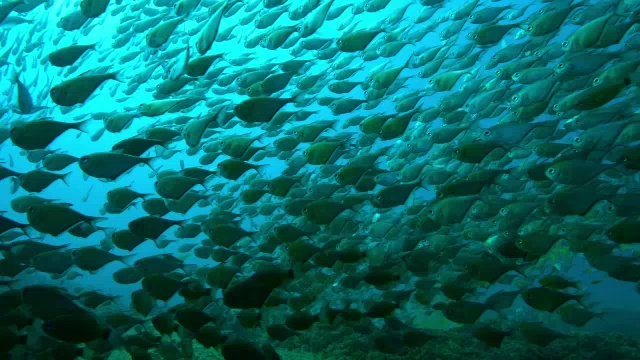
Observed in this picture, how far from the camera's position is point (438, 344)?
6.42 metres

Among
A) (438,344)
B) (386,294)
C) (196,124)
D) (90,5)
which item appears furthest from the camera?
(438,344)

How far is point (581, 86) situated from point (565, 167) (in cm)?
196

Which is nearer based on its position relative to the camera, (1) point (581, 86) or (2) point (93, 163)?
(2) point (93, 163)

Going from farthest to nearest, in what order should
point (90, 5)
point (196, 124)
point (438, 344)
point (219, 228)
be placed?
1. point (438, 344)
2. point (219, 228)
3. point (196, 124)
4. point (90, 5)

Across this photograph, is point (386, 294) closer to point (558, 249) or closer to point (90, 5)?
point (558, 249)

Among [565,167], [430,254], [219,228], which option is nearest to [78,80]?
[219,228]

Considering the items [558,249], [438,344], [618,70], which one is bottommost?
[438,344]

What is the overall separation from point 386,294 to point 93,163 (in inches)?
143

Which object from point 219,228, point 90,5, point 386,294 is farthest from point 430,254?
point 90,5

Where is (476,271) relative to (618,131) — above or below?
below

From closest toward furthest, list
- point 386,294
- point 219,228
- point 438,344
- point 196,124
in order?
point 196,124, point 219,228, point 386,294, point 438,344

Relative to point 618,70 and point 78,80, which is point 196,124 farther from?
point 618,70

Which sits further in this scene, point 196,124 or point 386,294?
point 386,294

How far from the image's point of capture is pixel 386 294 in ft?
17.1
